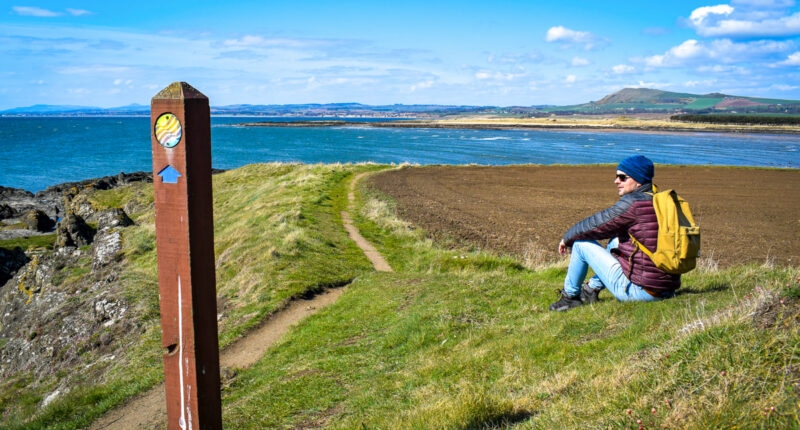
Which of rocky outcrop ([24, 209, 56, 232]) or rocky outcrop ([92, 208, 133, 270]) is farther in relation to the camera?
rocky outcrop ([24, 209, 56, 232])

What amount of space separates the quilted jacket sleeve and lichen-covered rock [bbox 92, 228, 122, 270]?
1722 centimetres

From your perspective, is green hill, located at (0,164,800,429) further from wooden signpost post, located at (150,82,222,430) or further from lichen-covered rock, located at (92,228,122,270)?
lichen-covered rock, located at (92,228,122,270)

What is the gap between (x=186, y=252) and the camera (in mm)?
2676

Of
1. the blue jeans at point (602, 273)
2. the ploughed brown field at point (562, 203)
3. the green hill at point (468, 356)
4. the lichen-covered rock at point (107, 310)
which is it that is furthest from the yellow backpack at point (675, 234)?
the lichen-covered rock at point (107, 310)

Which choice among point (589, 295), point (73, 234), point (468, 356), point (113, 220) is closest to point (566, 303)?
point (589, 295)

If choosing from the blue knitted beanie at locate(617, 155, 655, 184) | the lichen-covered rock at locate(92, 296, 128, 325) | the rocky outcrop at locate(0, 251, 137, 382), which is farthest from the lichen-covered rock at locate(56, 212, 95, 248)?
the blue knitted beanie at locate(617, 155, 655, 184)

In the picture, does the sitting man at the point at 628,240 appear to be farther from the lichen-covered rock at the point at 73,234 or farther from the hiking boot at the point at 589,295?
the lichen-covered rock at the point at 73,234

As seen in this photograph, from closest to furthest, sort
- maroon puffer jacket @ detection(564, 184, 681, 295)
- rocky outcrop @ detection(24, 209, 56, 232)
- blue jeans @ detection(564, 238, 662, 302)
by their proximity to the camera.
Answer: maroon puffer jacket @ detection(564, 184, 681, 295), blue jeans @ detection(564, 238, 662, 302), rocky outcrop @ detection(24, 209, 56, 232)

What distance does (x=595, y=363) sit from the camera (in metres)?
4.11

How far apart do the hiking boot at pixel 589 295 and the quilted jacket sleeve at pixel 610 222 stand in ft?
2.65

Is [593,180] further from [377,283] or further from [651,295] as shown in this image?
[651,295]

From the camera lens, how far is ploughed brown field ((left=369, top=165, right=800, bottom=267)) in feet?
54.3

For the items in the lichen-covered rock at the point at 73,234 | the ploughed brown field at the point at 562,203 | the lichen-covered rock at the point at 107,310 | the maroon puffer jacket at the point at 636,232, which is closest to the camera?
the maroon puffer jacket at the point at 636,232

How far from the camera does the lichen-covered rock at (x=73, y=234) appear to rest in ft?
70.7
